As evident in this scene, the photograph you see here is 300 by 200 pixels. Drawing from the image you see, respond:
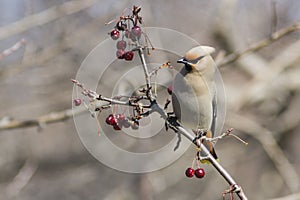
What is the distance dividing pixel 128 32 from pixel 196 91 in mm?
513

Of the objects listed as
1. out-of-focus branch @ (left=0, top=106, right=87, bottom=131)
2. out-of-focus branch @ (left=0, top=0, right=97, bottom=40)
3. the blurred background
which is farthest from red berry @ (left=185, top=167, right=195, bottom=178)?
out-of-focus branch @ (left=0, top=0, right=97, bottom=40)

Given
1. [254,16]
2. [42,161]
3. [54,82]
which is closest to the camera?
[54,82]

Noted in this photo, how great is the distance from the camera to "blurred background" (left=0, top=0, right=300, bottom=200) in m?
4.71

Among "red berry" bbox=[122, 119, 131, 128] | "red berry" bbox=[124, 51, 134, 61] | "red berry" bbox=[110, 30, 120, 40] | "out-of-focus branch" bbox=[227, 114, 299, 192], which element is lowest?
"red berry" bbox=[122, 119, 131, 128]

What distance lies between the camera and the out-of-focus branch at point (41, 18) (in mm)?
3909

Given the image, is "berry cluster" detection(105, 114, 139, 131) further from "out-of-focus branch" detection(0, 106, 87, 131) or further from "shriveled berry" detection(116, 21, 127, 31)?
"out-of-focus branch" detection(0, 106, 87, 131)

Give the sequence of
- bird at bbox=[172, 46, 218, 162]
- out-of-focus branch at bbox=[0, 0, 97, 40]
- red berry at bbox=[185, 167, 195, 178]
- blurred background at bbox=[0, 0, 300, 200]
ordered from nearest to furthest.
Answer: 1. red berry at bbox=[185, 167, 195, 178]
2. bird at bbox=[172, 46, 218, 162]
3. out-of-focus branch at bbox=[0, 0, 97, 40]
4. blurred background at bbox=[0, 0, 300, 200]

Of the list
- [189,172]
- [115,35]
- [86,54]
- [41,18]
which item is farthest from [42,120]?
[86,54]

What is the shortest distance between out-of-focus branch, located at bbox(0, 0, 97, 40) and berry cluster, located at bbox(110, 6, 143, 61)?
215 centimetres

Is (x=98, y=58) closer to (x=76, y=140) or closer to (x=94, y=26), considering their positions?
(x=94, y=26)

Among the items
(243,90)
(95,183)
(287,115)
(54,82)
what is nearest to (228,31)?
(243,90)

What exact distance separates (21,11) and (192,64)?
362 cm

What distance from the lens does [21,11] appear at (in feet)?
17.7

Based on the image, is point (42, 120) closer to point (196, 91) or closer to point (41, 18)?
point (41, 18)
